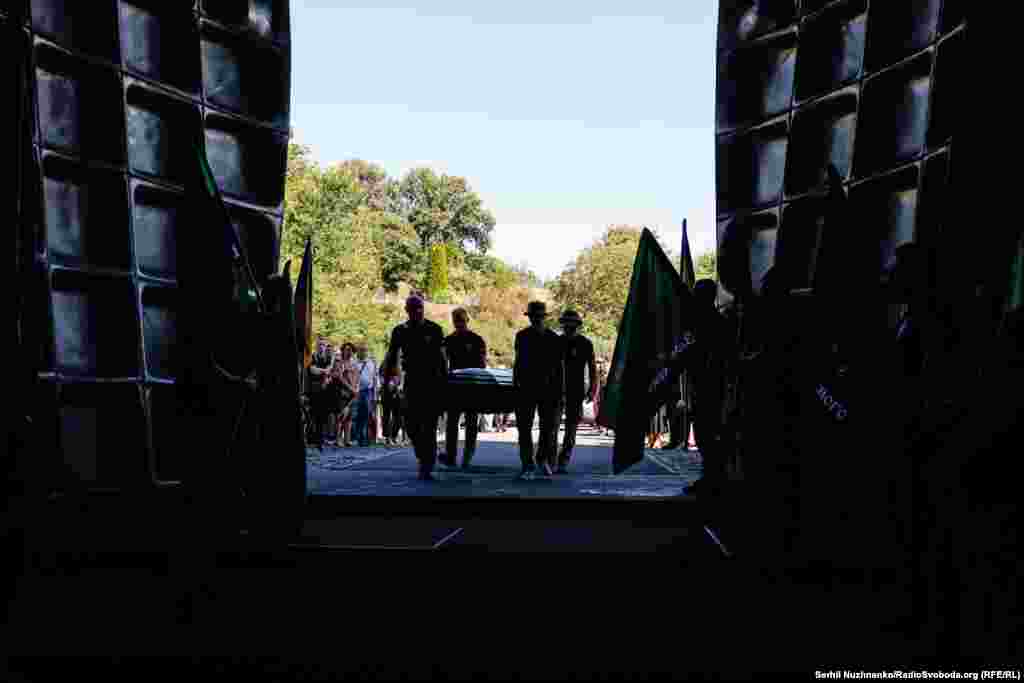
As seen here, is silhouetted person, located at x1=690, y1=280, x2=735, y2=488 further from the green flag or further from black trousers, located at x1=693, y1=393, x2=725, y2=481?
the green flag

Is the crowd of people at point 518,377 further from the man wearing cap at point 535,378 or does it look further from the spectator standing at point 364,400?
the spectator standing at point 364,400

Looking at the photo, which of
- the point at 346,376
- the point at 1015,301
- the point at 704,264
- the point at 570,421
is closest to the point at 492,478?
the point at 570,421

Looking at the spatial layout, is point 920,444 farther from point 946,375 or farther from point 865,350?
point 865,350

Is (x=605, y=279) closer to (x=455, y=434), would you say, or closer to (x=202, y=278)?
(x=455, y=434)

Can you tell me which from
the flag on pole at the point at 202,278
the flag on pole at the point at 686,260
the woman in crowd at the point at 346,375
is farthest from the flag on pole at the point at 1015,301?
the woman in crowd at the point at 346,375

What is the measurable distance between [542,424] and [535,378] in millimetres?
719

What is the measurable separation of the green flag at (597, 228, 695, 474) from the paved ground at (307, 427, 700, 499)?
4.38 feet

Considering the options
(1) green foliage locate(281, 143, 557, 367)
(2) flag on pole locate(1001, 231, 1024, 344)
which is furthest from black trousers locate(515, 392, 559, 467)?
(1) green foliage locate(281, 143, 557, 367)

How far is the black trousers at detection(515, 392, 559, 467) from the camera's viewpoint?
11893mm

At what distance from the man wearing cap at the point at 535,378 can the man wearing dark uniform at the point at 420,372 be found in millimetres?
887

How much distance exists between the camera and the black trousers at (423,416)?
11570 millimetres

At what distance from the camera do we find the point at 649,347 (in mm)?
7641

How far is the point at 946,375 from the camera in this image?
4043mm

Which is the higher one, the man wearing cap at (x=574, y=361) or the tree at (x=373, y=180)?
the tree at (x=373, y=180)
